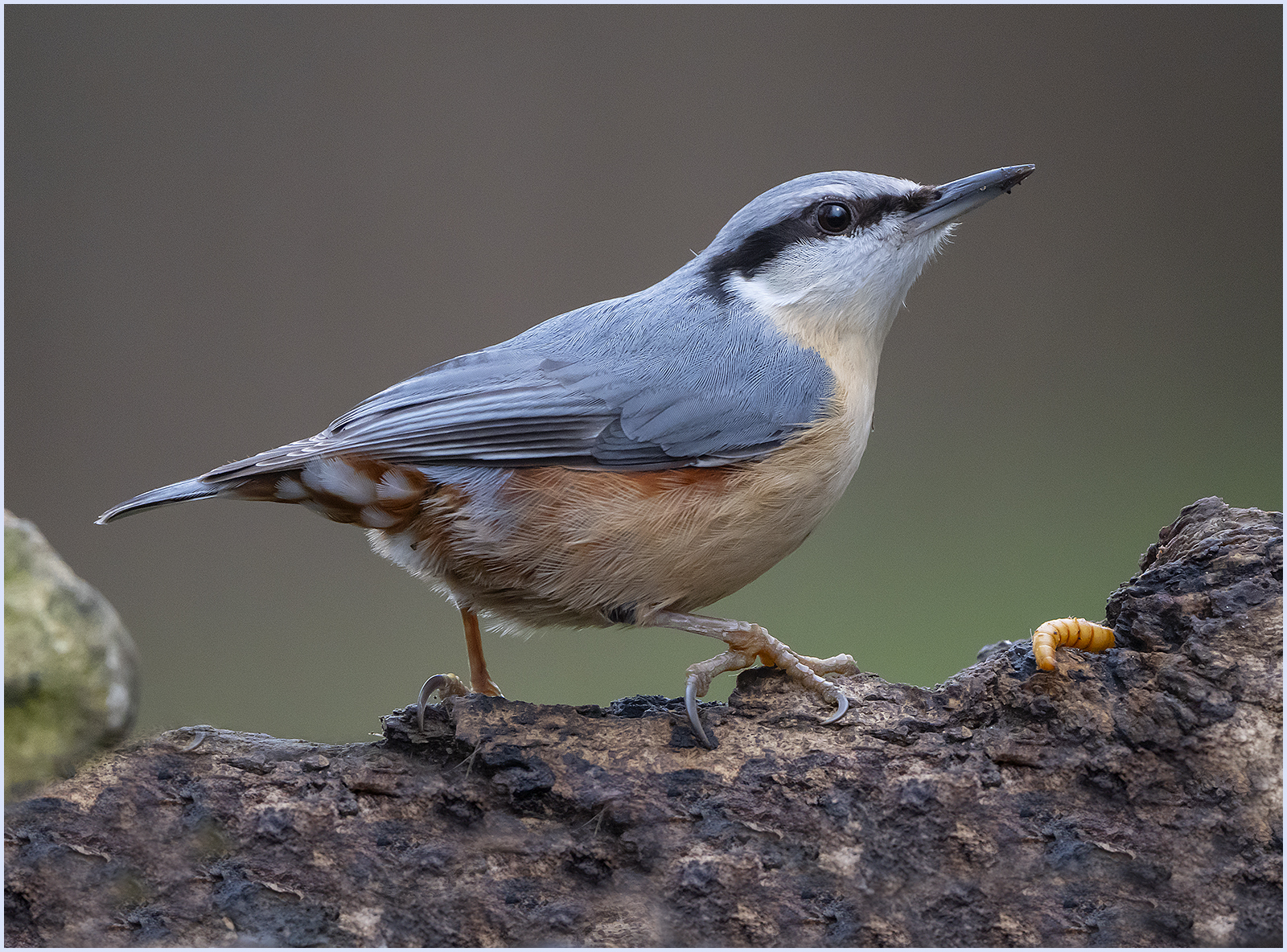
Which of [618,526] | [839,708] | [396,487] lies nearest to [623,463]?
[618,526]

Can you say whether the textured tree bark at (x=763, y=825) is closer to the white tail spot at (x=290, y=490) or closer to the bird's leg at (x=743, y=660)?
the bird's leg at (x=743, y=660)

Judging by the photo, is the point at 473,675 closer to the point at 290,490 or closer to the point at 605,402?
the point at 290,490

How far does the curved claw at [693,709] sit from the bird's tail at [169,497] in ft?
2.90

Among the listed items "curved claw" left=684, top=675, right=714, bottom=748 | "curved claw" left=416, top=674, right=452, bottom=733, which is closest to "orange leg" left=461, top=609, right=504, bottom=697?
"curved claw" left=416, top=674, right=452, bottom=733

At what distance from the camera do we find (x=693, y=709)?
5.55ft

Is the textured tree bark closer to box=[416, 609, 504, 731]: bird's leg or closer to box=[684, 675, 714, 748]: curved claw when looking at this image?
box=[684, 675, 714, 748]: curved claw

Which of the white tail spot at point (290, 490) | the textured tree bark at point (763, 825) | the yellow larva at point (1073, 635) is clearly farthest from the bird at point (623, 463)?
the yellow larva at point (1073, 635)

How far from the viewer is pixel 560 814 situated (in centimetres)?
159

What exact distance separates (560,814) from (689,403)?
0.76 m

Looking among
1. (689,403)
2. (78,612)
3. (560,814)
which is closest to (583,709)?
(560,814)

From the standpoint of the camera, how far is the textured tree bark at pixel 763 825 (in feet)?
4.83

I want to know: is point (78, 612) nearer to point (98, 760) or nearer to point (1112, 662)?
point (98, 760)

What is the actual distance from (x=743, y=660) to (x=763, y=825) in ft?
1.14

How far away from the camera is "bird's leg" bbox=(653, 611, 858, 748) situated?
67.7 inches
